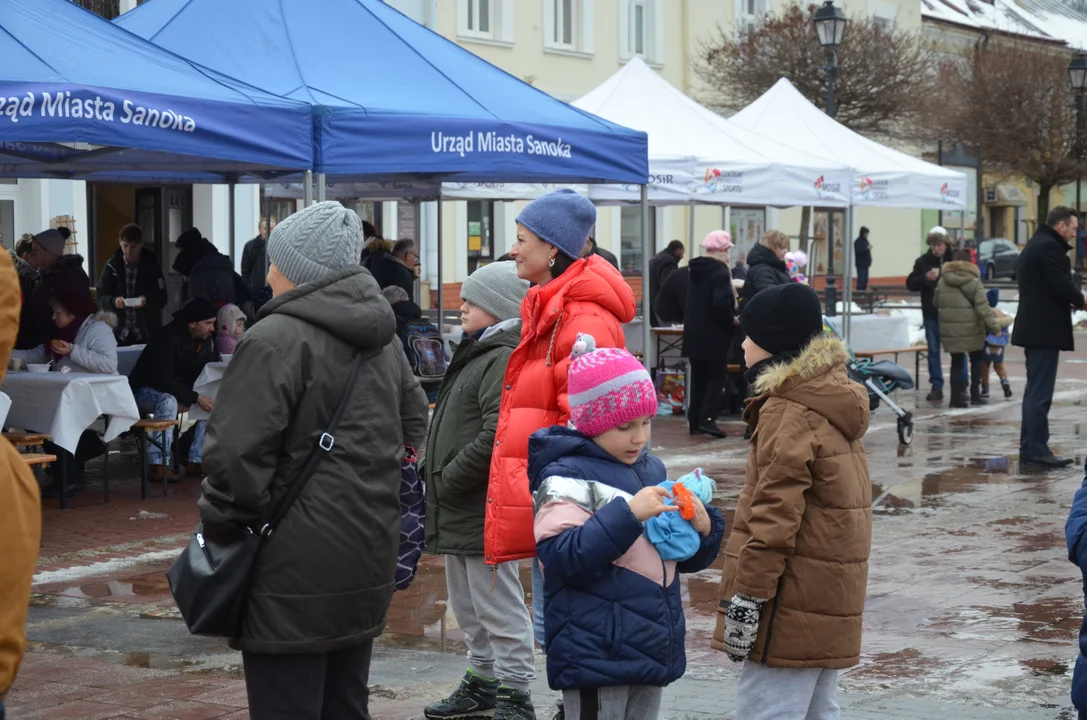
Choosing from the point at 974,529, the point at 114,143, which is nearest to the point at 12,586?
the point at 114,143

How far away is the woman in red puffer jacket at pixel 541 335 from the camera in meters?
4.98

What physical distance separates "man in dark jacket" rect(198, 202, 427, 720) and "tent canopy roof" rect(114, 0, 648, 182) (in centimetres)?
572

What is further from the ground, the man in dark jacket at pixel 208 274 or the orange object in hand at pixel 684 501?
the man in dark jacket at pixel 208 274

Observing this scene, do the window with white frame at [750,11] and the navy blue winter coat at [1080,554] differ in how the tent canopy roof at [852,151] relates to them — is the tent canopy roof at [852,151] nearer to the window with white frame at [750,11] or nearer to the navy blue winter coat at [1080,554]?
the navy blue winter coat at [1080,554]

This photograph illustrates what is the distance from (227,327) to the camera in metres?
11.8

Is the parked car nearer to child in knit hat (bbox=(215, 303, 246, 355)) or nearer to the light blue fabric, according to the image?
child in knit hat (bbox=(215, 303, 246, 355))

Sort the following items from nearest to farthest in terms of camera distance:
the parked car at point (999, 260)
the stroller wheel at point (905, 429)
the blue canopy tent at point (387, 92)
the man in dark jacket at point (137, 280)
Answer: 1. the blue canopy tent at point (387, 92)
2. the man in dark jacket at point (137, 280)
3. the stroller wheel at point (905, 429)
4. the parked car at point (999, 260)

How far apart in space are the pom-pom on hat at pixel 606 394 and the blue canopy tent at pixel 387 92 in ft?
19.1

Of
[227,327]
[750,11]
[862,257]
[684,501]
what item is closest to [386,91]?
[227,327]

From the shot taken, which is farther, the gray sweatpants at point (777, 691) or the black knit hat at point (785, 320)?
the black knit hat at point (785, 320)

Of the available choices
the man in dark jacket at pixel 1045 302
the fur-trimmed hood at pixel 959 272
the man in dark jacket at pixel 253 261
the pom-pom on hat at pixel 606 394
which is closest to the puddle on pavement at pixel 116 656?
the pom-pom on hat at pixel 606 394

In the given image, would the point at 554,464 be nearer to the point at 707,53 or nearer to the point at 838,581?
the point at 838,581

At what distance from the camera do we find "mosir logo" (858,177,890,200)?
58.9 feet

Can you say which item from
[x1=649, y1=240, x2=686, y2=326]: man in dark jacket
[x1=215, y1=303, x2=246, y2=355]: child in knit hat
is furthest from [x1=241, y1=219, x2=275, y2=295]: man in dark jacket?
[x1=215, y1=303, x2=246, y2=355]: child in knit hat
